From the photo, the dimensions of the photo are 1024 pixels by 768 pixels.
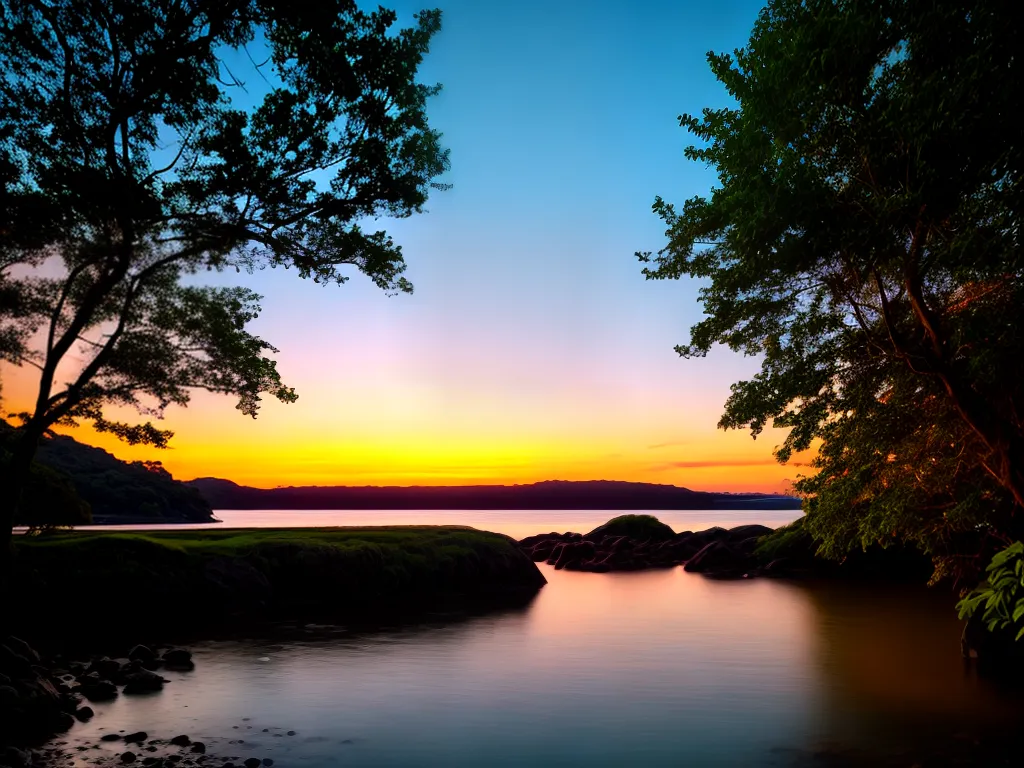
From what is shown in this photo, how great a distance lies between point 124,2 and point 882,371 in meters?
17.7

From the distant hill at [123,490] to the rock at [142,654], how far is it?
106 meters

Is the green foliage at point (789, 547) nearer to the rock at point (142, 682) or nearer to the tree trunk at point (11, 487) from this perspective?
the rock at point (142, 682)

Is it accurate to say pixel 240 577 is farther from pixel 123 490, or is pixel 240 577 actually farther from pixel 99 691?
pixel 123 490

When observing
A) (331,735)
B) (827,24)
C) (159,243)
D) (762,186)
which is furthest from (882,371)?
(159,243)

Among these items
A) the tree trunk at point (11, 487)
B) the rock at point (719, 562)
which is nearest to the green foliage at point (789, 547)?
the rock at point (719, 562)

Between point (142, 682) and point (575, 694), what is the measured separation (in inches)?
382

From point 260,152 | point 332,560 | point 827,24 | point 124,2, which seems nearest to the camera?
point 827,24

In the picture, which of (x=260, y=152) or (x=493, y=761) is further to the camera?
(x=260, y=152)

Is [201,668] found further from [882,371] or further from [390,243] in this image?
[882,371]

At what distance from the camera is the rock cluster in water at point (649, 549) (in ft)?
176

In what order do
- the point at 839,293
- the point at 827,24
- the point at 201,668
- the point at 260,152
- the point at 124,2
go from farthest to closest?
the point at 201,668 < the point at 839,293 < the point at 260,152 < the point at 124,2 < the point at 827,24

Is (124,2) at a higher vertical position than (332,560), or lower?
higher

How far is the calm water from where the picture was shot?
13.6 metres

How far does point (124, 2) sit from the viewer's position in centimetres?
1413
